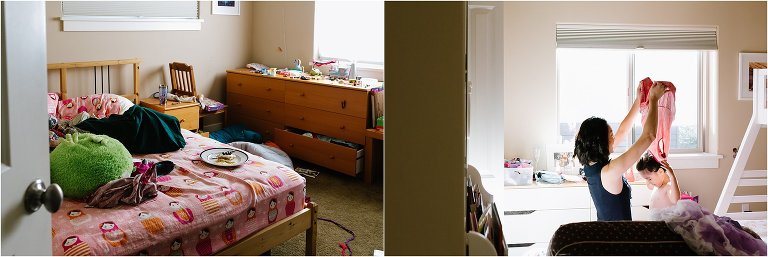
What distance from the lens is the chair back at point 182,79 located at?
16.4ft

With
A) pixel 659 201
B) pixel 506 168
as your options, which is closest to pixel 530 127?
pixel 506 168

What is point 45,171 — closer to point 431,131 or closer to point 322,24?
point 431,131

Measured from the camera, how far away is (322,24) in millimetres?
5301

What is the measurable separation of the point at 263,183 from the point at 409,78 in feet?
6.25

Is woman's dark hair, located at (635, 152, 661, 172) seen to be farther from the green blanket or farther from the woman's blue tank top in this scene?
the green blanket

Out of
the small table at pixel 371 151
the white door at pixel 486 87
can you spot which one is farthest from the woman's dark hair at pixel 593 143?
the small table at pixel 371 151

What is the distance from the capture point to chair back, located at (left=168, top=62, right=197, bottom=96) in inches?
197

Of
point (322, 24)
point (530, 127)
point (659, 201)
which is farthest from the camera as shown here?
point (322, 24)

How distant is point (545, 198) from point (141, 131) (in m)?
2.33

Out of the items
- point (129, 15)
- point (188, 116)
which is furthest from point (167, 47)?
point (188, 116)

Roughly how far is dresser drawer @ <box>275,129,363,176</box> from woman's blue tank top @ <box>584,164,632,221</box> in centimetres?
222

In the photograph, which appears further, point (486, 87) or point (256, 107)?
point (256, 107)

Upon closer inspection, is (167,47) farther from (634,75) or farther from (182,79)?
(634,75)

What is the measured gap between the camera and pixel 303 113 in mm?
4883
